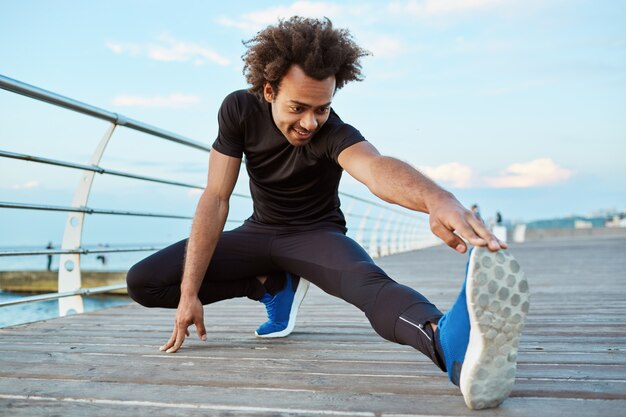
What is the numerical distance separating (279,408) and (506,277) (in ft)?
1.71

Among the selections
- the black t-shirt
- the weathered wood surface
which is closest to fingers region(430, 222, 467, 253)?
the weathered wood surface

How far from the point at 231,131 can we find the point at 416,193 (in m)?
0.87

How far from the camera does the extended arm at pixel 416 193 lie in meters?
1.08

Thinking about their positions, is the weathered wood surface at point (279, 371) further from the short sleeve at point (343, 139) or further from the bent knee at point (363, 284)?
the short sleeve at point (343, 139)

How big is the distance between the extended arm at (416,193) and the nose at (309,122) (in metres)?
0.11

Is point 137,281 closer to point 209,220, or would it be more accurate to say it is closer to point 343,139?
point 209,220

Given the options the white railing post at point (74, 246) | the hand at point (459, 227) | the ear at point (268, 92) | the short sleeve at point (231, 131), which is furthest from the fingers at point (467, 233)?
the white railing post at point (74, 246)

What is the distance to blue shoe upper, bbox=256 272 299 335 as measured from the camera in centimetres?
210

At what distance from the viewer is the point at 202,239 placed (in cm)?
192

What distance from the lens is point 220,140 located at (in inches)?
79.0

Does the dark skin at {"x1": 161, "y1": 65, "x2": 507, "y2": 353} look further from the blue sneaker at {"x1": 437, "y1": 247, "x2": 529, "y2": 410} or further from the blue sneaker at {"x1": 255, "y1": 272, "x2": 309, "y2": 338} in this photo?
the blue sneaker at {"x1": 255, "y1": 272, "x2": 309, "y2": 338}

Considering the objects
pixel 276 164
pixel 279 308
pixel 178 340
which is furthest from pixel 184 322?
pixel 276 164

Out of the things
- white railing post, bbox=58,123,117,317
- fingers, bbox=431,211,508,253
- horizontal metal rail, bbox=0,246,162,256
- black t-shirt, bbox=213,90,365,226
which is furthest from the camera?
white railing post, bbox=58,123,117,317

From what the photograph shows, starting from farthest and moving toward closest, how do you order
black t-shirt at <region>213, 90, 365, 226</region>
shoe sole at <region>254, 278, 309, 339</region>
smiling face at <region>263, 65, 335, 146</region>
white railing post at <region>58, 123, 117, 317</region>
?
white railing post at <region>58, 123, 117, 317</region> < shoe sole at <region>254, 278, 309, 339</region> < black t-shirt at <region>213, 90, 365, 226</region> < smiling face at <region>263, 65, 335, 146</region>
